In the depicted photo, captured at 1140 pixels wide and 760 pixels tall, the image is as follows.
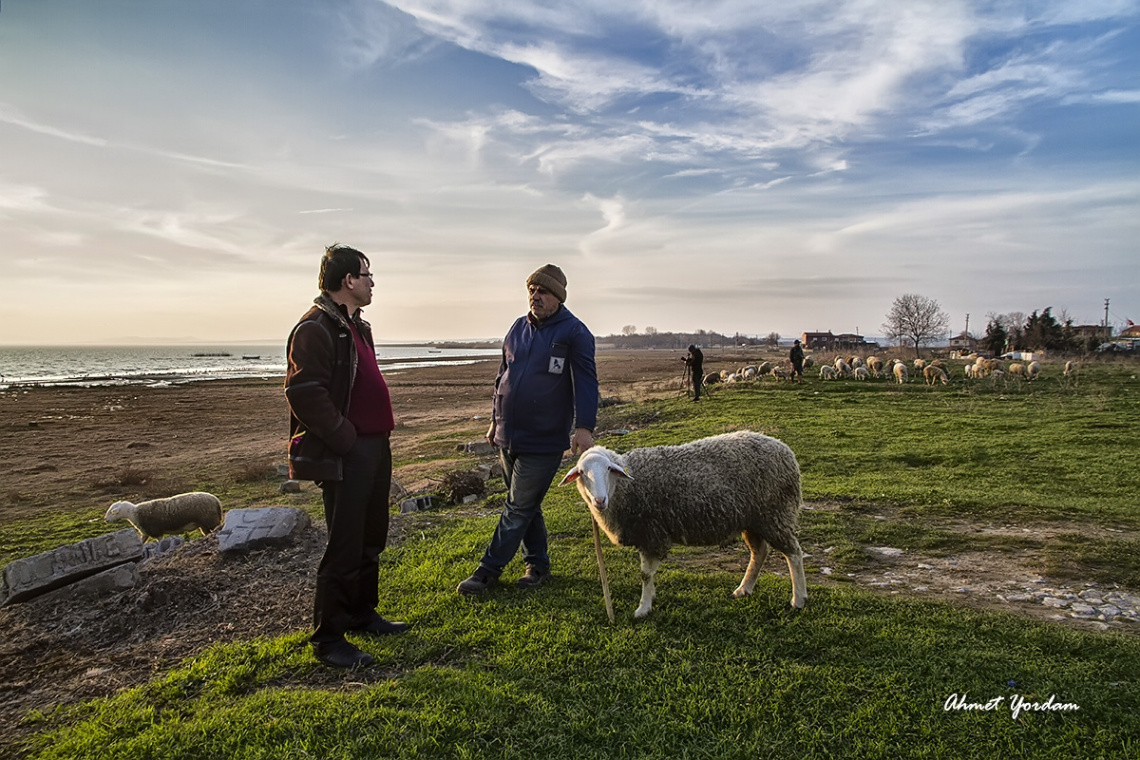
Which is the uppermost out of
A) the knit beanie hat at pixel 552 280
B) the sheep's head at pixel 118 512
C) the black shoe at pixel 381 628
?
the knit beanie hat at pixel 552 280

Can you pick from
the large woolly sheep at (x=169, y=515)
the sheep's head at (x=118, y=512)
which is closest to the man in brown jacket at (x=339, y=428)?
the large woolly sheep at (x=169, y=515)

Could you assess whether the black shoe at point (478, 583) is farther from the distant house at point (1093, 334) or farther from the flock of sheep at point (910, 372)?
the distant house at point (1093, 334)

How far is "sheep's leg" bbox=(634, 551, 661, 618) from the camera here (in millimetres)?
5035

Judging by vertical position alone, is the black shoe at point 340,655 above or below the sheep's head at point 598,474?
below

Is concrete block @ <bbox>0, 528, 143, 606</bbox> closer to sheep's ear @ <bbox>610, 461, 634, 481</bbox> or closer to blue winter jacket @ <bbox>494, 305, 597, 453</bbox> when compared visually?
blue winter jacket @ <bbox>494, 305, 597, 453</bbox>

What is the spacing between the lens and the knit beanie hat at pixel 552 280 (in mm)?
5488

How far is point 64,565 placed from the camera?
616 centimetres

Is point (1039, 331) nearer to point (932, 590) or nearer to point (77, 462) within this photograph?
point (932, 590)

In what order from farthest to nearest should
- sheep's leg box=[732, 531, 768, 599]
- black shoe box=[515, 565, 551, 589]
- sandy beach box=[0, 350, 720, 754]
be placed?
black shoe box=[515, 565, 551, 589]
sheep's leg box=[732, 531, 768, 599]
sandy beach box=[0, 350, 720, 754]

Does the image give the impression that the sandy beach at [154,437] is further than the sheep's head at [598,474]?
Yes

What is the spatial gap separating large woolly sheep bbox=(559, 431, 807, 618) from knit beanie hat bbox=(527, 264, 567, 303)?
158 cm

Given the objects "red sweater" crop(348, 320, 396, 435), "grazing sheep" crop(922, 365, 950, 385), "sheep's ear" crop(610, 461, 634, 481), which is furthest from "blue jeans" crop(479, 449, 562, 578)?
"grazing sheep" crop(922, 365, 950, 385)

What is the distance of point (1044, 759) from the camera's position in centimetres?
316

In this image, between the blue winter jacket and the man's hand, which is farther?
the blue winter jacket
